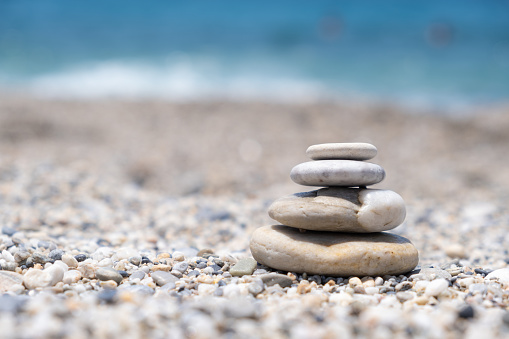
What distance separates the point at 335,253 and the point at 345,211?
290 millimetres

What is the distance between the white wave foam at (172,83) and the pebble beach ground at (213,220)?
6.79ft

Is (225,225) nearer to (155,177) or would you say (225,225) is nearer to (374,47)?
(155,177)

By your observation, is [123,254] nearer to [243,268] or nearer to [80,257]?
[80,257]

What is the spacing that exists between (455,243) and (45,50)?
71.0 ft

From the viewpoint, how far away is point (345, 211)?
110 inches

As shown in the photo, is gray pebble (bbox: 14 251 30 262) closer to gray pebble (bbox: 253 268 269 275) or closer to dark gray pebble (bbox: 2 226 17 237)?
dark gray pebble (bbox: 2 226 17 237)

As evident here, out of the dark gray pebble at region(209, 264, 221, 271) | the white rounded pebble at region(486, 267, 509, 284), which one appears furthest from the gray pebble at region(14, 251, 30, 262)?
the white rounded pebble at region(486, 267, 509, 284)

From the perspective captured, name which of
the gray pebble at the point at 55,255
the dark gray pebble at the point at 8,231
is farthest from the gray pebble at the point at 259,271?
the dark gray pebble at the point at 8,231

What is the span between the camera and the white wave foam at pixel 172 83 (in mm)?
13273

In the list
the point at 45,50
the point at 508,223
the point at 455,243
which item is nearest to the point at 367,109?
the point at 508,223

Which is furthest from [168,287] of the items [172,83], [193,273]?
[172,83]

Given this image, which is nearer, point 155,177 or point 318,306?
point 318,306

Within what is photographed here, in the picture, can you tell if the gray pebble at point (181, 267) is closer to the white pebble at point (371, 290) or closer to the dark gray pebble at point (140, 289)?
the dark gray pebble at point (140, 289)

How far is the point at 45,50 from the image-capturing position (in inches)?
809
